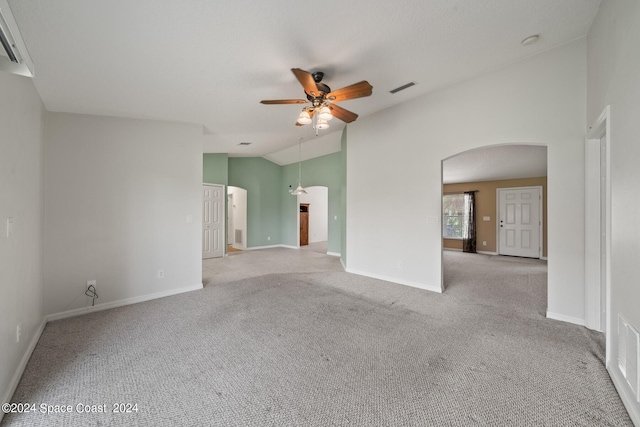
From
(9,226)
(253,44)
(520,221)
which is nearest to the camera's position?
(9,226)

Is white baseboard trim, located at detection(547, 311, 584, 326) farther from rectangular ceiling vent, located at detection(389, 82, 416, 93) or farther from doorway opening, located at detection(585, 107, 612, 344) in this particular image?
rectangular ceiling vent, located at detection(389, 82, 416, 93)

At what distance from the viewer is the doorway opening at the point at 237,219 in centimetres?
861

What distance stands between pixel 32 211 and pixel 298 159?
6.47 metres

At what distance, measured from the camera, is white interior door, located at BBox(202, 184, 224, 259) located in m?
7.14

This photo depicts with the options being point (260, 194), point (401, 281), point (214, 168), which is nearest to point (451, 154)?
point (401, 281)

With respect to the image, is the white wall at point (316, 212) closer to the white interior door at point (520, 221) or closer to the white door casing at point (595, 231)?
the white interior door at point (520, 221)

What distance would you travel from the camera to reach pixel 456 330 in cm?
272

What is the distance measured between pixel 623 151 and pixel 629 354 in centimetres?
130

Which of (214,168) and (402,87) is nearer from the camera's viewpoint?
(402,87)

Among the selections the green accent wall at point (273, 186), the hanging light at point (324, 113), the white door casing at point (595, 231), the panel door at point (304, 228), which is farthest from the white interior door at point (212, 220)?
the white door casing at point (595, 231)

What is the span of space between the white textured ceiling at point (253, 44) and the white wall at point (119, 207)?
1.20 feet

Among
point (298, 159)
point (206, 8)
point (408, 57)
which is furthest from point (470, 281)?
point (298, 159)

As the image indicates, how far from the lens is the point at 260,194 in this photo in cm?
880

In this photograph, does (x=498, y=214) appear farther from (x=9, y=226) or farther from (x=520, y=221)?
(x=9, y=226)
